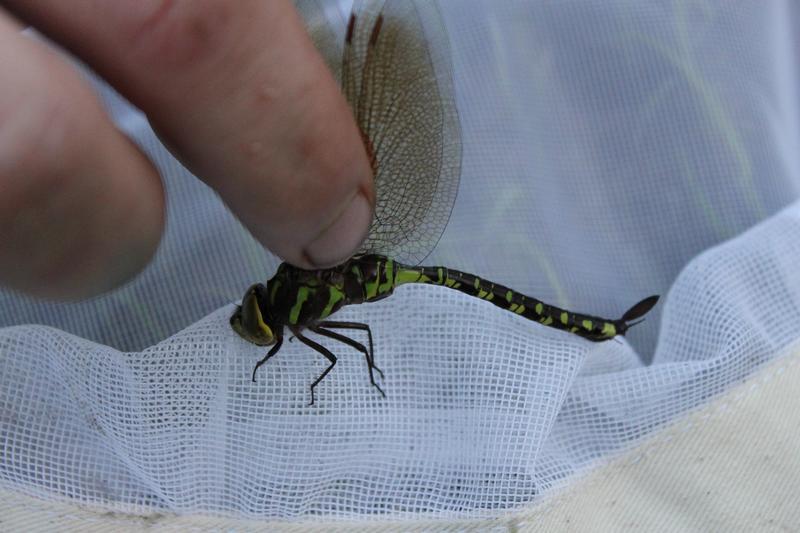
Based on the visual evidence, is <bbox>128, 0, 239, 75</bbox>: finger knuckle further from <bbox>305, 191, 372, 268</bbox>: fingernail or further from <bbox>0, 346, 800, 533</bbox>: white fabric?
<bbox>0, 346, 800, 533</bbox>: white fabric

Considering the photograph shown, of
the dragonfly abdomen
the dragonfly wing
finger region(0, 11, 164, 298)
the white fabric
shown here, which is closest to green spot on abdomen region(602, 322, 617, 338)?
the dragonfly abdomen

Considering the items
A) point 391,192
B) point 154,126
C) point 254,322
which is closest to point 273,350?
point 254,322

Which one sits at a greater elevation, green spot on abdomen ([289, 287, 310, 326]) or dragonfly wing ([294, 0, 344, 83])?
dragonfly wing ([294, 0, 344, 83])

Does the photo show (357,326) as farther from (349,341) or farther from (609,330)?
(609,330)

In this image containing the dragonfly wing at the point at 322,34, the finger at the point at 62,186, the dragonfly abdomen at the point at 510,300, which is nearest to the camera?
the finger at the point at 62,186

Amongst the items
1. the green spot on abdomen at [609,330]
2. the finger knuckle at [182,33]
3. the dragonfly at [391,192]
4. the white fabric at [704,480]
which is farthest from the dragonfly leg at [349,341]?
the finger knuckle at [182,33]

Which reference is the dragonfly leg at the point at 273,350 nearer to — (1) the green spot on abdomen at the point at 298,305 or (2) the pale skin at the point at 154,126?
(1) the green spot on abdomen at the point at 298,305

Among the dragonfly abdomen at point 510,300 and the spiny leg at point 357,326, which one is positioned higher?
the dragonfly abdomen at point 510,300
